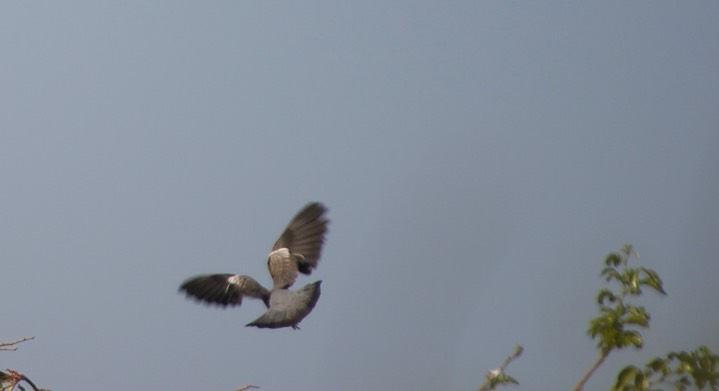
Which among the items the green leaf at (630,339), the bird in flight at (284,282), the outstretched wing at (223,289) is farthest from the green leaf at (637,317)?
the outstretched wing at (223,289)

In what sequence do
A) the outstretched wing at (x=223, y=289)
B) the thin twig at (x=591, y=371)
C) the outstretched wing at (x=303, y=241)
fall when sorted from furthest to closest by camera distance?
the outstretched wing at (x=303, y=241)
the outstretched wing at (x=223, y=289)
the thin twig at (x=591, y=371)

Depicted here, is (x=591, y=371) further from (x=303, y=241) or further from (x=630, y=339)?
(x=303, y=241)

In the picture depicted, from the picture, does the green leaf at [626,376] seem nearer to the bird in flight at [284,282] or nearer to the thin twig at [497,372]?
the thin twig at [497,372]

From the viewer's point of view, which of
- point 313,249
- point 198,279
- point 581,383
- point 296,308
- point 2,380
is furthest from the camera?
point 313,249

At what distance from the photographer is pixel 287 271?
2010 mm

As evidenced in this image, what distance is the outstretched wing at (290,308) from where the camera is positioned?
173cm

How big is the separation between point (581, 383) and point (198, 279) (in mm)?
1180

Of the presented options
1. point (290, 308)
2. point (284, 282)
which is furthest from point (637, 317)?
point (284, 282)

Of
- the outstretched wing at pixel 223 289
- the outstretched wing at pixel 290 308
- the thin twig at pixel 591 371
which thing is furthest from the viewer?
the outstretched wing at pixel 223 289

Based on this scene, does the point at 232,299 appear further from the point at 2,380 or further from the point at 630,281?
the point at 630,281

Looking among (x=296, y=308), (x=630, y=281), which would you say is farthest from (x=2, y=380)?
(x=630, y=281)

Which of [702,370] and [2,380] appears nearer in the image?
[702,370]

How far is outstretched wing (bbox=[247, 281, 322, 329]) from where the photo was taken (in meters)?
1.73

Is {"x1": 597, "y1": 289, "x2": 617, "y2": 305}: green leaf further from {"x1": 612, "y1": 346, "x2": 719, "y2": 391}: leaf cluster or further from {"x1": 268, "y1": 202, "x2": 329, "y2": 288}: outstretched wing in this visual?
{"x1": 268, "y1": 202, "x2": 329, "y2": 288}: outstretched wing
